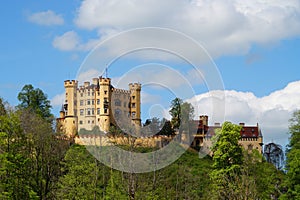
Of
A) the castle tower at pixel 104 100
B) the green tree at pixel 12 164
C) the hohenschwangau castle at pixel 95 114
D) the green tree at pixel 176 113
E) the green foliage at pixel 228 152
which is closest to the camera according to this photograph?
the green tree at pixel 12 164

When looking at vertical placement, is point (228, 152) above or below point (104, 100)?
below

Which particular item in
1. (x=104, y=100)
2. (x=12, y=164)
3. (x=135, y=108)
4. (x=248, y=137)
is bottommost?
(x=12, y=164)

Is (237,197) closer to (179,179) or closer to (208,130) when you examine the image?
(179,179)

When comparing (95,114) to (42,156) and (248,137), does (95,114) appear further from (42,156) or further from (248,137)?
(42,156)

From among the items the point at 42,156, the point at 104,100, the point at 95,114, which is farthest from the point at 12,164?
the point at 104,100

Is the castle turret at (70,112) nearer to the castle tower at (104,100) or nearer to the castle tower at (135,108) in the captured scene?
the castle tower at (104,100)

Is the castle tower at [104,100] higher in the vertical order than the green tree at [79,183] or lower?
higher

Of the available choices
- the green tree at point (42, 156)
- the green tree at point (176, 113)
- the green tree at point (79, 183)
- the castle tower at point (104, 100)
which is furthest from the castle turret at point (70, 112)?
the green tree at point (79, 183)

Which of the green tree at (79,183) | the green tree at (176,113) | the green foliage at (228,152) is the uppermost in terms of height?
the green tree at (176,113)

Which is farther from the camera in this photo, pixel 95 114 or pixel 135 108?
pixel 95 114

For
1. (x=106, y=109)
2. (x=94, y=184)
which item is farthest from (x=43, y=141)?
(x=106, y=109)

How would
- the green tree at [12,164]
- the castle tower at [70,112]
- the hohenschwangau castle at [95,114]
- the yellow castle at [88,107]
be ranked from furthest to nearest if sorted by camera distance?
the castle tower at [70,112], the yellow castle at [88,107], the hohenschwangau castle at [95,114], the green tree at [12,164]

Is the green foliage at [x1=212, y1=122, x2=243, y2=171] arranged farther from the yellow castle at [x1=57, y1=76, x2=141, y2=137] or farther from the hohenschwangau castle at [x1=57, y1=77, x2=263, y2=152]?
the yellow castle at [x1=57, y1=76, x2=141, y2=137]

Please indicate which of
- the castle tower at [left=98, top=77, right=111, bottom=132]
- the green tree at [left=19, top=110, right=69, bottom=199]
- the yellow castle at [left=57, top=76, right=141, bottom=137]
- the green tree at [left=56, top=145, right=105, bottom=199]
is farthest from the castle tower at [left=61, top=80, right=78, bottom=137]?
the green tree at [left=56, top=145, right=105, bottom=199]
